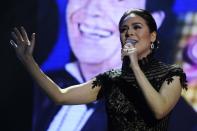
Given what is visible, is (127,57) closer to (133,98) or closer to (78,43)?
(133,98)

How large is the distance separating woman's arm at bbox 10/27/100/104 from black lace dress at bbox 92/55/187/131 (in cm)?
8

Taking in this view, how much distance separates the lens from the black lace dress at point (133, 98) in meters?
1.42

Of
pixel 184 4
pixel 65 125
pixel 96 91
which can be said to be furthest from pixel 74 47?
pixel 96 91

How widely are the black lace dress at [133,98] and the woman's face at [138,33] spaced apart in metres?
0.04

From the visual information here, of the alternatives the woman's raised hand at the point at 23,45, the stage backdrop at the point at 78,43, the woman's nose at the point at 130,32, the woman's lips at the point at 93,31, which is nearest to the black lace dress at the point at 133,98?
the woman's nose at the point at 130,32

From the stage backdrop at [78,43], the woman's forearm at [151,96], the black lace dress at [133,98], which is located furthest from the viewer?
the stage backdrop at [78,43]

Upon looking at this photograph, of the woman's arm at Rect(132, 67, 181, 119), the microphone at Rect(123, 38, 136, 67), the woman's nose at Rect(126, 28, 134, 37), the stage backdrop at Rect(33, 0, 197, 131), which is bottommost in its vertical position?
the stage backdrop at Rect(33, 0, 197, 131)

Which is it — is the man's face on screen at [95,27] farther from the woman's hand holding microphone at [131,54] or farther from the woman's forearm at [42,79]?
the woman's hand holding microphone at [131,54]

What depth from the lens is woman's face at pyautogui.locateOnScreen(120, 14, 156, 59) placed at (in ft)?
4.76

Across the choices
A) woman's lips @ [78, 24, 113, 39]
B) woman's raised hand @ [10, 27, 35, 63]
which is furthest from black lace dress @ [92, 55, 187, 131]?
woman's lips @ [78, 24, 113, 39]

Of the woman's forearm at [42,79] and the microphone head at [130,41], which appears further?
the woman's forearm at [42,79]

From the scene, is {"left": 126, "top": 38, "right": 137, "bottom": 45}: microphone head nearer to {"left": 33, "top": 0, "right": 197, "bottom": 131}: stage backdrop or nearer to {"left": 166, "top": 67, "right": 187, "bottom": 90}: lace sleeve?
{"left": 166, "top": 67, "right": 187, "bottom": 90}: lace sleeve

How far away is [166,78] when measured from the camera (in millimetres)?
1442

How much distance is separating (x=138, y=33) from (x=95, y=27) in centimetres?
143
